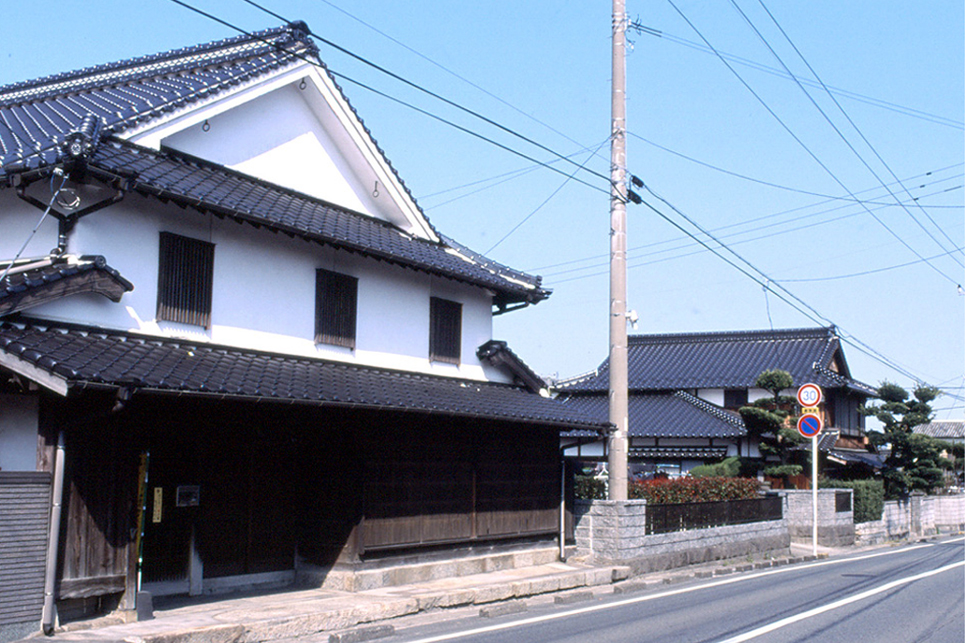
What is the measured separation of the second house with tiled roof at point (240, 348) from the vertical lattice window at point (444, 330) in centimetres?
5

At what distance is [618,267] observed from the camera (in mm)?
17969

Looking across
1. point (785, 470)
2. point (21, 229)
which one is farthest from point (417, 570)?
point (785, 470)

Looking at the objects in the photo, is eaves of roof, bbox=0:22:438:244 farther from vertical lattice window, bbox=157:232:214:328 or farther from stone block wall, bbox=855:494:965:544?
stone block wall, bbox=855:494:965:544

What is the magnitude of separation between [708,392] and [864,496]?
9957mm

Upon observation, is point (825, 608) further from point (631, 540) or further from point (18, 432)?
point (18, 432)

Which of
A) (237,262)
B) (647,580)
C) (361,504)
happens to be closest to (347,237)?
(237,262)

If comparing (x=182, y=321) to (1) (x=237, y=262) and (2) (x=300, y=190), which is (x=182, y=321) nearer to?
(1) (x=237, y=262)

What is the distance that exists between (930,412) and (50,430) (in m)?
33.9

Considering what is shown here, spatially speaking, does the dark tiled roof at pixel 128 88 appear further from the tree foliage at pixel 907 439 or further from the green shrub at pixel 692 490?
the tree foliage at pixel 907 439

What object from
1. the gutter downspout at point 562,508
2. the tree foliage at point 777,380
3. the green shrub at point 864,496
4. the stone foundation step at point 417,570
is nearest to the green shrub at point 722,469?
the green shrub at point 864,496

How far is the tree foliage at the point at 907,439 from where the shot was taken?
35.0m

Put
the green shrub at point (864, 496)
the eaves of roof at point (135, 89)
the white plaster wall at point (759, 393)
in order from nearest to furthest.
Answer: the eaves of roof at point (135, 89), the green shrub at point (864, 496), the white plaster wall at point (759, 393)

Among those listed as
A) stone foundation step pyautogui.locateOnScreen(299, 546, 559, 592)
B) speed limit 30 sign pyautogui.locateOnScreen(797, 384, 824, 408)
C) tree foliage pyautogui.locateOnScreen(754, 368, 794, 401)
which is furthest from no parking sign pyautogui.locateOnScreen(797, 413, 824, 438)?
stone foundation step pyautogui.locateOnScreen(299, 546, 559, 592)

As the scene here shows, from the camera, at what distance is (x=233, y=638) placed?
33.1 ft
